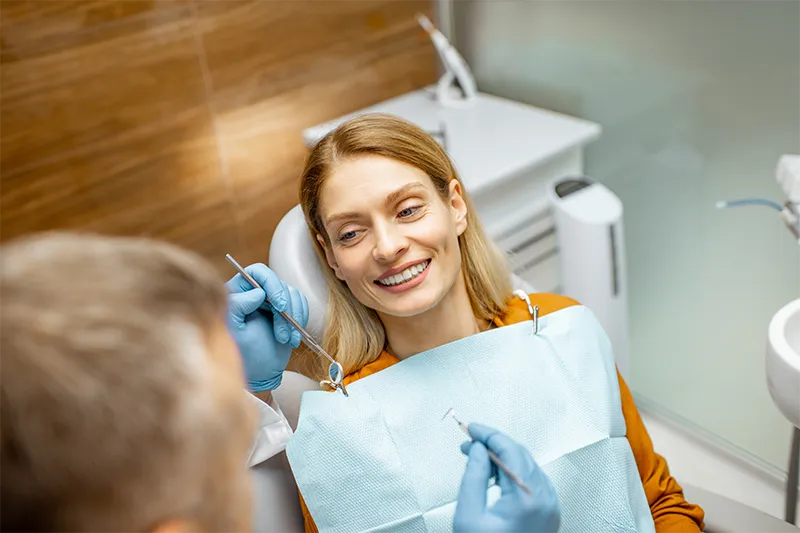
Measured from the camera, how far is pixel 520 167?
6.38ft

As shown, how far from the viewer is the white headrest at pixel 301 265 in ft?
4.57

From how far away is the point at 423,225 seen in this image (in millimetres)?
1282

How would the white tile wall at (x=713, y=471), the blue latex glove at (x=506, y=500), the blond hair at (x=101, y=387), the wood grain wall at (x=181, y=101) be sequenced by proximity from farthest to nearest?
the white tile wall at (x=713, y=471) → the wood grain wall at (x=181, y=101) → the blue latex glove at (x=506, y=500) → the blond hair at (x=101, y=387)

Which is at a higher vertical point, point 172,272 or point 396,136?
point 172,272

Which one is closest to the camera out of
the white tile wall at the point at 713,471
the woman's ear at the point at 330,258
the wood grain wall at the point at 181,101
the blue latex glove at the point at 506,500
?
the blue latex glove at the point at 506,500

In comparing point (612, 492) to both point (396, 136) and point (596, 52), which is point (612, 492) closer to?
point (396, 136)

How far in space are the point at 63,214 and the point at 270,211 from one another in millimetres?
623

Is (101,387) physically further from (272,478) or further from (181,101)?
(181,101)

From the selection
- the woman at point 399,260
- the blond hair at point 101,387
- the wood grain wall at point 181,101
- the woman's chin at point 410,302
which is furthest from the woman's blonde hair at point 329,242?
the wood grain wall at point 181,101

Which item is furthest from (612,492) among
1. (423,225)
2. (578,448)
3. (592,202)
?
(592,202)

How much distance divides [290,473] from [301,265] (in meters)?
0.38

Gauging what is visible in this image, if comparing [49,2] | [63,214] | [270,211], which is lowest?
[270,211]

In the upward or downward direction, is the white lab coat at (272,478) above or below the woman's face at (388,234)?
below

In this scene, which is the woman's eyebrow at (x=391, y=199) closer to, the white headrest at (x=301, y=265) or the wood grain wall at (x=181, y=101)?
the white headrest at (x=301, y=265)
